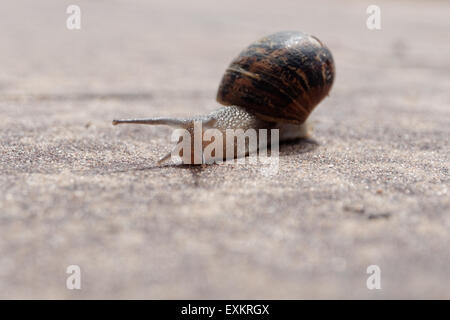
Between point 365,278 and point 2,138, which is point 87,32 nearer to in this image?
point 2,138

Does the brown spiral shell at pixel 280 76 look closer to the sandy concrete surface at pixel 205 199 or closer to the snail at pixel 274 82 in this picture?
the snail at pixel 274 82

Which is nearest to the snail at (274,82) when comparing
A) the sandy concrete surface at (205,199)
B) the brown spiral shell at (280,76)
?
the brown spiral shell at (280,76)

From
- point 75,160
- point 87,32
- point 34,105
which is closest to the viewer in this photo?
point 75,160

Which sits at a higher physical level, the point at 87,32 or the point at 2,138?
the point at 87,32

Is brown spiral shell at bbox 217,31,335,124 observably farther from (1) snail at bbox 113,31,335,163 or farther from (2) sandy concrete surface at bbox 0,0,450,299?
(2) sandy concrete surface at bbox 0,0,450,299

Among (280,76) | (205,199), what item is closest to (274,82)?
(280,76)
